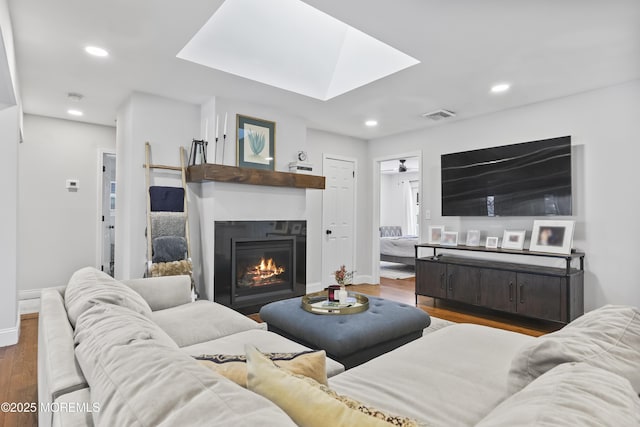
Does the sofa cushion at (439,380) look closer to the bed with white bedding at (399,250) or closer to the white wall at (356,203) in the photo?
the white wall at (356,203)

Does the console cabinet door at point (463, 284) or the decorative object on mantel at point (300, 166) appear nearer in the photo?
the console cabinet door at point (463, 284)

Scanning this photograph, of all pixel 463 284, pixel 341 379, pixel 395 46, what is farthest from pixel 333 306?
pixel 463 284

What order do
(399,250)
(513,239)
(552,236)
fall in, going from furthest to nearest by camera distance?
(399,250) < (513,239) < (552,236)

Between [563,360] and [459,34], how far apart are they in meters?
2.38

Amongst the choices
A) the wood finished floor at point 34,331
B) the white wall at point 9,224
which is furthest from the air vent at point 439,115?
the white wall at point 9,224

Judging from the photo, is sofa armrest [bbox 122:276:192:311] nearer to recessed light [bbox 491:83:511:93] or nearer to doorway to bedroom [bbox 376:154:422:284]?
recessed light [bbox 491:83:511:93]

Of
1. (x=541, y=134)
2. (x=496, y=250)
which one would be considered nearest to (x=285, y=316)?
(x=496, y=250)

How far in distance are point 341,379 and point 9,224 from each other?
3.52 meters

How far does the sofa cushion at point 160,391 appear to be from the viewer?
0.64 metres

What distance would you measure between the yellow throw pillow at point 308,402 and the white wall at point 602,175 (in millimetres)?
4044

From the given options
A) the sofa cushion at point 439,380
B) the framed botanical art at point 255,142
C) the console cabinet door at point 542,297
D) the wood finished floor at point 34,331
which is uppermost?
the framed botanical art at point 255,142

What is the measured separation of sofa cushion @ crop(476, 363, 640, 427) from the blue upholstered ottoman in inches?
59.1

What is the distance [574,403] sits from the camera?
697 mm

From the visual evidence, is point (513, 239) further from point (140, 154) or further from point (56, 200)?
point (56, 200)
